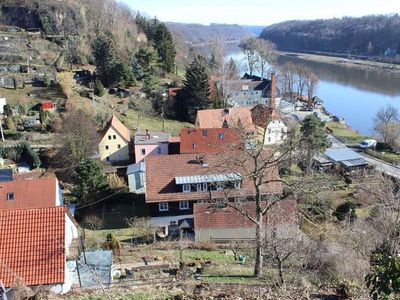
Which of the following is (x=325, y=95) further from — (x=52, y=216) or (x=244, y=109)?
(x=52, y=216)

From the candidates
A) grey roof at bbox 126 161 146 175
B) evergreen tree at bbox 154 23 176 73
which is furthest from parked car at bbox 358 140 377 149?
evergreen tree at bbox 154 23 176 73

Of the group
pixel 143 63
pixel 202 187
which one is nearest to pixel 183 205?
pixel 202 187

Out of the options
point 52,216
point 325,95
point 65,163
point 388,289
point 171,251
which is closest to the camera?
point 388,289

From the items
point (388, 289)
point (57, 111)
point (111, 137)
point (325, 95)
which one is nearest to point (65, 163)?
point (111, 137)

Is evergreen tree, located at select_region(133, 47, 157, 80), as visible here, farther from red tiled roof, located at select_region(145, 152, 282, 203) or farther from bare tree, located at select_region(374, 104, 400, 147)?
bare tree, located at select_region(374, 104, 400, 147)

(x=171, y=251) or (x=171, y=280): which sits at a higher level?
(x=171, y=280)

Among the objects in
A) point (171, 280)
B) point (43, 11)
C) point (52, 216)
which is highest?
point (43, 11)

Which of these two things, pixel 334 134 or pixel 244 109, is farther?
pixel 334 134

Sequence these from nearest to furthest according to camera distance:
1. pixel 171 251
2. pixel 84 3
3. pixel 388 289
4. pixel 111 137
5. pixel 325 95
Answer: pixel 388 289
pixel 171 251
pixel 111 137
pixel 84 3
pixel 325 95
